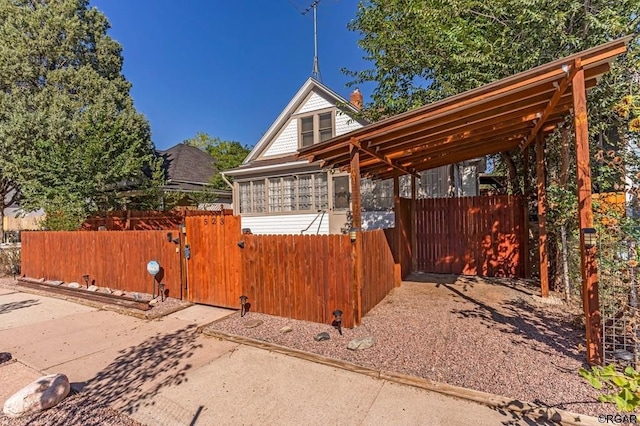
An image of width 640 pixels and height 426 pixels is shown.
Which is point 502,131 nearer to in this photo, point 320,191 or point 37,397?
point 320,191

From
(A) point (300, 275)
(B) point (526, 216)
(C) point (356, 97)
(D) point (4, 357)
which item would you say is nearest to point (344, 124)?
(C) point (356, 97)

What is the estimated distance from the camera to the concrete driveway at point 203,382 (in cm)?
304

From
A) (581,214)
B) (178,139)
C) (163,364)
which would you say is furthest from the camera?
(178,139)

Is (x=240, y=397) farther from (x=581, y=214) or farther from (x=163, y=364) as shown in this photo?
(x=581, y=214)

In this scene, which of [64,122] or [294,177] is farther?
[64,122]

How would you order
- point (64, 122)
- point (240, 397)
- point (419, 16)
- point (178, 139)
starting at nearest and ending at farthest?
point (240, 397) → point (419, 16) → point (64, 122) → point (178, 139)

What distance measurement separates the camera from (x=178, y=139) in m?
45.8

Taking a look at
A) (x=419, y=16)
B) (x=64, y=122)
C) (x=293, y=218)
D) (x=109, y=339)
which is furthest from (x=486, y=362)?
(x=64, y=122)

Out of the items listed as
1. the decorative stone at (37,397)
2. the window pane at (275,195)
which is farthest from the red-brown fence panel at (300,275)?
the window pane at (275,195)

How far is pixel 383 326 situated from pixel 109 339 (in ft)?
14.6

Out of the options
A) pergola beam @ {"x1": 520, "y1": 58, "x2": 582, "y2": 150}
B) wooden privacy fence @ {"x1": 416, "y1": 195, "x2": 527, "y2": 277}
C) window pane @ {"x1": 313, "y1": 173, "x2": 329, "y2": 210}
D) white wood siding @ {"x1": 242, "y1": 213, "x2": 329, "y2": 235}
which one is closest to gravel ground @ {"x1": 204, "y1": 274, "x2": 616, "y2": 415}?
wooden privacy fence @ {"x1": 416, "y1": 195, "x2": 527, "y2": 277}

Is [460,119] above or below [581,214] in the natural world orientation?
above

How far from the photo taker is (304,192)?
40.2 ft

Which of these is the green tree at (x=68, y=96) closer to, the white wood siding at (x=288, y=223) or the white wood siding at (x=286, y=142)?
the white wood siding at (x=288, y=223)
